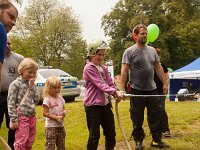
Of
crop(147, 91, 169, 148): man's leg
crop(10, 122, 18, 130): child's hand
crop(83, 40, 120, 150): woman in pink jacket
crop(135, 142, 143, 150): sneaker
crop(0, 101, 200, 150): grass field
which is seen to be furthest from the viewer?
crop(0, 101, 200, 150): grass field

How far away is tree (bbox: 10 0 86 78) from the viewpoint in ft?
138

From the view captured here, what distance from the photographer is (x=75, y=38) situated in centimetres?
4272

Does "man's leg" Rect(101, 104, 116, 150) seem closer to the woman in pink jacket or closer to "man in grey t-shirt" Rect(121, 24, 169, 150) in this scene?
the woman in pink jacket

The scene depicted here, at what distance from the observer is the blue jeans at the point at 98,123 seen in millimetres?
4902

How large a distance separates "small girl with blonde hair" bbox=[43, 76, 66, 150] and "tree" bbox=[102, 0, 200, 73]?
35.8m

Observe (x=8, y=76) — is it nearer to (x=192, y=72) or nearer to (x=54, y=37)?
(x=192, y=72)

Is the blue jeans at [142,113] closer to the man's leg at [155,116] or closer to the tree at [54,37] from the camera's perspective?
the man's leg at [155,116]

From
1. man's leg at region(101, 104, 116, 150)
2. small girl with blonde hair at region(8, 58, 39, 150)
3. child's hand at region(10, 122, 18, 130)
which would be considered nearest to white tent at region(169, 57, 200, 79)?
man's leg at region(101, 104, 116, 150)

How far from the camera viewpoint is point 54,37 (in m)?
42.6

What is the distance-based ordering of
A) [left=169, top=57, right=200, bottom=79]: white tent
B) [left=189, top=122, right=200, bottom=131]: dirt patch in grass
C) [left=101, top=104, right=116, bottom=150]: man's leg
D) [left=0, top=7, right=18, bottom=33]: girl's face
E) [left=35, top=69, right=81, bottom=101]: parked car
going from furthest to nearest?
[left=169, top=57, right=200, bottom=79]: white tent, [left=35, top=69, right=81, bottom=101]: parked car, [left=189, top=122, right=200, bottom=131]: dirt patch in grass, [left=101, top=104, right=116, bottom=150]: man's leg, [left=0, top=7, right=18, bottom=33]: girl's face

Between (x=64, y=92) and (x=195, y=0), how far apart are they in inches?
1267

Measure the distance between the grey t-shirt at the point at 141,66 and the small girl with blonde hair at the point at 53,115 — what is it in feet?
3.93

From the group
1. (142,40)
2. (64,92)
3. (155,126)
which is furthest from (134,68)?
(64,92)

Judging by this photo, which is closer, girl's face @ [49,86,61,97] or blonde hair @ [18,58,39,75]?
blonde hair @ [18,58,39,75]
